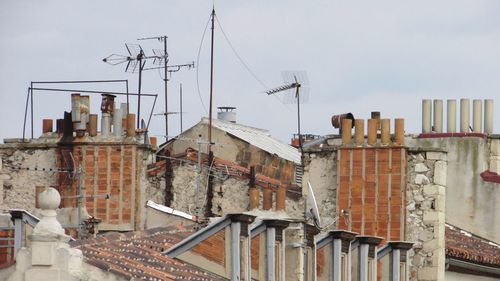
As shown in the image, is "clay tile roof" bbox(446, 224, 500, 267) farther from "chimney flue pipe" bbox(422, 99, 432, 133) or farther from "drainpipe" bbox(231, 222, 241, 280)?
"drainpipe" bbox(231, 222, 241, 280)

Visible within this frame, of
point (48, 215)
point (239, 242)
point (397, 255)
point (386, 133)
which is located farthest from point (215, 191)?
point (48, 215)

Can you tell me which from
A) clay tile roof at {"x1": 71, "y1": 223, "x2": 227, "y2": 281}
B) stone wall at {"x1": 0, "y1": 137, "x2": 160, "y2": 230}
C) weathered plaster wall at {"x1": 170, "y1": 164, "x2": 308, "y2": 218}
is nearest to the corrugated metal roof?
weathered plaster wall at {"x1": 170, "y1": 164, "x2": 308, "y2": 218}

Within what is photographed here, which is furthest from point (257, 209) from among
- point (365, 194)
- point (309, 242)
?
point (309, 242)

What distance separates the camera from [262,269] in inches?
1563

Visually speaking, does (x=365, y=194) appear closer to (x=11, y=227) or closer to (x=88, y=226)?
(x=88, y=226)

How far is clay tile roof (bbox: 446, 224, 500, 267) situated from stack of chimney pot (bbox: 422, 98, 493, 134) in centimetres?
245

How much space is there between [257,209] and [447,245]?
561 centimetres

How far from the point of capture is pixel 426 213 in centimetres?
5184

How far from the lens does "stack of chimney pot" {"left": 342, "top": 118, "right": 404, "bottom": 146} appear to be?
5231 cm

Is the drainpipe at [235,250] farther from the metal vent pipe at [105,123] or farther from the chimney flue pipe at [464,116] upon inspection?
the chimney flue pipe at [464,116]

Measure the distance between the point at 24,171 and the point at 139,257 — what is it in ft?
52.5

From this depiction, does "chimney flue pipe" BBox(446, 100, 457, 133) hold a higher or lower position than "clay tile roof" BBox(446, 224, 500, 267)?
higher

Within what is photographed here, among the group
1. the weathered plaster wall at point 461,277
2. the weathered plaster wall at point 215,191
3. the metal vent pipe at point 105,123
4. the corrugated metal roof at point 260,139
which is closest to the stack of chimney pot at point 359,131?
the weathered plaster wall at point 215,191

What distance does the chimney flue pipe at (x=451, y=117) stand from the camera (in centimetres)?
5991
